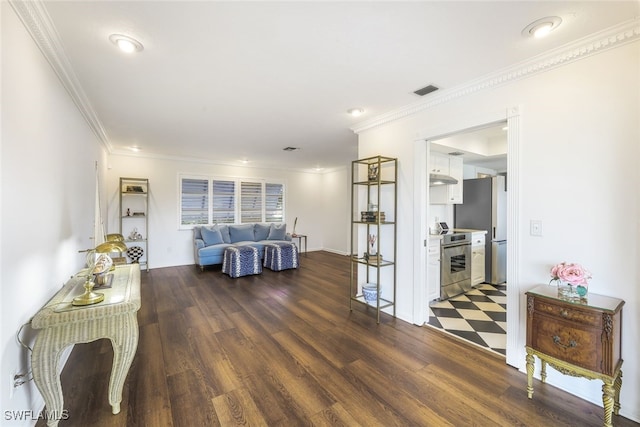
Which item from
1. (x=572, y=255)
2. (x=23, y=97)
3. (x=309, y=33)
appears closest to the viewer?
(x=23, y=97)

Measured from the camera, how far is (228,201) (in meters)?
6.81

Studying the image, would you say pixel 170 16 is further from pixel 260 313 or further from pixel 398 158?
pixel 260 313

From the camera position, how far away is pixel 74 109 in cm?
272

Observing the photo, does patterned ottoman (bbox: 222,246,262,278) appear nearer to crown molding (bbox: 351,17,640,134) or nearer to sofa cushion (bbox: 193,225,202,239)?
sofa cushion (bbox: 193,225,202,239)

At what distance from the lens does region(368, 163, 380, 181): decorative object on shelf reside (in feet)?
11.1

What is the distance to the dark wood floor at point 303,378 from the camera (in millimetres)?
1717

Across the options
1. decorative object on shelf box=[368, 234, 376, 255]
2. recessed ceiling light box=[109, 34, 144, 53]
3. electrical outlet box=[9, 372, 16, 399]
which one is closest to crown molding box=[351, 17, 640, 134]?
decorative object on shelf box=[368, 234, 376, 255]

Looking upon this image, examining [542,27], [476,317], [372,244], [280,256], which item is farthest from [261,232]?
[542,27]

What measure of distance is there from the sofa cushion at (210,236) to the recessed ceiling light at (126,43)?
4417mm

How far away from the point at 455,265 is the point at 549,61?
276 centimetres

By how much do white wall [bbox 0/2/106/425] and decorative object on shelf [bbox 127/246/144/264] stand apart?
3.30 m

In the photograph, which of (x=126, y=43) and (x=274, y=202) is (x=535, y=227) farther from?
(x=274, y=202)

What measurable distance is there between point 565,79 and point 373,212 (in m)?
2.03

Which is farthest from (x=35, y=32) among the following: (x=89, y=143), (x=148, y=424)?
(x=148, y=424)
